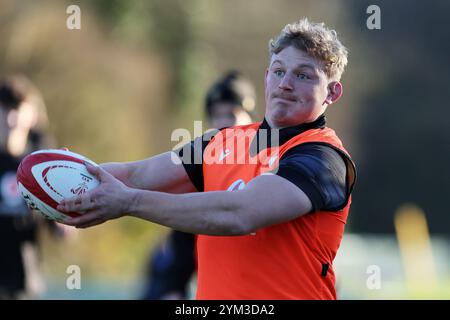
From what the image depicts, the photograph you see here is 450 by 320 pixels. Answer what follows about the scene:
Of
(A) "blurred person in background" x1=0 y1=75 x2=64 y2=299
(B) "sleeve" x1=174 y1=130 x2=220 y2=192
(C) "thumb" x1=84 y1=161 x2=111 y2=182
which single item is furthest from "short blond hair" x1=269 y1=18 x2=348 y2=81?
(A) "blurred person in background" x1=0 y1=75 x2=64 y2=299

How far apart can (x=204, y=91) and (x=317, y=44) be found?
53.1ft

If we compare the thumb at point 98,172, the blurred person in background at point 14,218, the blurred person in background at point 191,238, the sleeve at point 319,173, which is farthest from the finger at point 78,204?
the blurred person in background at point 14,218

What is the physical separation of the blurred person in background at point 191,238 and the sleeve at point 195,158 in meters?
2.25

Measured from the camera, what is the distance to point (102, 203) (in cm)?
378

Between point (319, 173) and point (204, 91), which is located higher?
point (319, 173)

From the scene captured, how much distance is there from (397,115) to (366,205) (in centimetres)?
338

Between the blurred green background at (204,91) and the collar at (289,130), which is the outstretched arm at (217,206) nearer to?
the collar at (289,130)

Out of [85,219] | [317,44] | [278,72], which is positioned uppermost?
[317,44]

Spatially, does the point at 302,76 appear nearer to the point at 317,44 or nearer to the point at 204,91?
the point at 317,44

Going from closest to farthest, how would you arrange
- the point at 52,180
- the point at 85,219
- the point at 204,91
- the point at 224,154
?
1. the point at 85,219
2. the point at 52,180
3. the point at 224,154
4. the point at 204,91

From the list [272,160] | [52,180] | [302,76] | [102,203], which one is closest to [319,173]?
[272,160]

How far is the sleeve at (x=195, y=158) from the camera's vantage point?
441 centimetres

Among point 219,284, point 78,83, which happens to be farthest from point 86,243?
point 219,284
